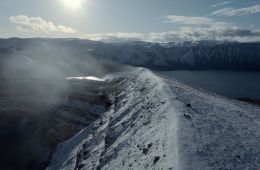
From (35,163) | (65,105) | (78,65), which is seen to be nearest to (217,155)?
(35,163)

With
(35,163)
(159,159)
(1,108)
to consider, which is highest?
(159,159)

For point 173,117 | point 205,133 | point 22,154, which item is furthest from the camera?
point 22,154

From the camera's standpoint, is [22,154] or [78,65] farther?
[78,65]

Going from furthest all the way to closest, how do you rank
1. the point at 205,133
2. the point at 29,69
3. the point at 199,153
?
the point at 29,69 < the point at 205,133 < the point at 199,153

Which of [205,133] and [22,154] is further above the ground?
[205,133]

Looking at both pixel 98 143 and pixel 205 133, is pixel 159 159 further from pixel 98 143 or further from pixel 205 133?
pixel 98 143

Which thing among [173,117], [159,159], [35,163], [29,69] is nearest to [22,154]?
[35,163]
